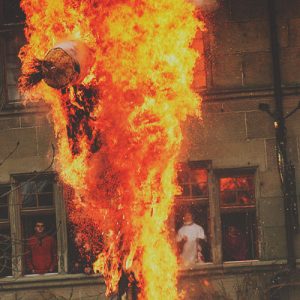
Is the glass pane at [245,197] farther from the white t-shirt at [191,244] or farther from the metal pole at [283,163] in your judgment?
the white t-shirt at [191,244]

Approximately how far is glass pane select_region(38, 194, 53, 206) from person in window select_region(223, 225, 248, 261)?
3.53 metres

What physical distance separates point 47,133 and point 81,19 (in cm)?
555

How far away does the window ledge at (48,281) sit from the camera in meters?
13.8

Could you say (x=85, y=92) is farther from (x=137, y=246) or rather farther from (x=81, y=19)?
(x=137, y=246)

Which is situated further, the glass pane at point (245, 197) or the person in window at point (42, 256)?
the person in window at point (42, 256)

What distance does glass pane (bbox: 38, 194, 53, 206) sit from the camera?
1431cm

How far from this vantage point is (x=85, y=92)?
827 centimetres

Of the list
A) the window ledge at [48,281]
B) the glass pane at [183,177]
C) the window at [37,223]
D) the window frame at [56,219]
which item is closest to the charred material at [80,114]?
the glass pane at [183,177]

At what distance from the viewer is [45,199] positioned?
47.0 ft

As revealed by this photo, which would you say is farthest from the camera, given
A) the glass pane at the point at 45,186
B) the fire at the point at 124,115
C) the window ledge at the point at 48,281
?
the glass pane at the point at 45,186

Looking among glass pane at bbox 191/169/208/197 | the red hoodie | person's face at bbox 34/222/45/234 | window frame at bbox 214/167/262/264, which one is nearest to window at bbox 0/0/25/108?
person's face at bbox 34/222/45/234

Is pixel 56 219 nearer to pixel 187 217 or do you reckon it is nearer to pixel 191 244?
pixel 187 217

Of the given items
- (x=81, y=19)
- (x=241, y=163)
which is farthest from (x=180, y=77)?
(x=241, y=163)

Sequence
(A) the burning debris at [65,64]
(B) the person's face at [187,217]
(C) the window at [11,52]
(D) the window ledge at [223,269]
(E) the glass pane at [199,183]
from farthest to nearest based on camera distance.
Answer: (C) the window at [11,52], (E) the glass pane at [199,183], (B) the person's face at [187,217], (D) the window ledge at [223,269], (A) the burning debris at [65,64]
